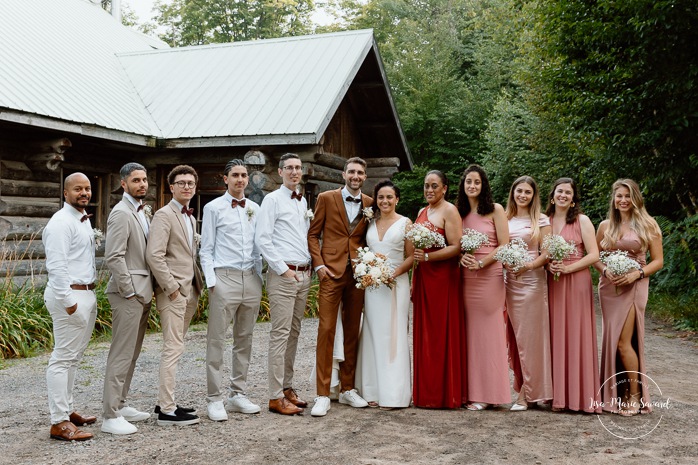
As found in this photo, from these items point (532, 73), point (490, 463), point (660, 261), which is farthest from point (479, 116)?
point (490, 463)

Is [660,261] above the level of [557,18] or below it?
below

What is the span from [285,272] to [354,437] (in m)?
1.51

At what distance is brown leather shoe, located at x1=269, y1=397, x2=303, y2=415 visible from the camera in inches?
222

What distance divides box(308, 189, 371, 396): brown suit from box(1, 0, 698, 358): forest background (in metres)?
6.14

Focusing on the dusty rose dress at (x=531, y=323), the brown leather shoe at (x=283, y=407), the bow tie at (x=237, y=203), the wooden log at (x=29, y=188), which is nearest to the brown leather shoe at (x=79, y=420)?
the brown leather shoe at (x=283, y=407)

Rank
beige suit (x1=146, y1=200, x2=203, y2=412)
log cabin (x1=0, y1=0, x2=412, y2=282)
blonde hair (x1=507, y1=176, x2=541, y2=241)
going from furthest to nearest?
1. log cabin (x1=0, y1=0, x2=412, y2=282)
2. blonde hair (x1=507, y1=176, x2=541, y2=241)
3. beige suit (x1=146, y1=200, x2=203, y2=412)

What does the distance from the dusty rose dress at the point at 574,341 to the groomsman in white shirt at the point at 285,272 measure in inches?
89.6

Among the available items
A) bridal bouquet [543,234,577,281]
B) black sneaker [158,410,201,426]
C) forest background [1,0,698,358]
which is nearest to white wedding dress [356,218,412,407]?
bridal bouquet [543,234,577,281]

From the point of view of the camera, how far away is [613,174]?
523 inches

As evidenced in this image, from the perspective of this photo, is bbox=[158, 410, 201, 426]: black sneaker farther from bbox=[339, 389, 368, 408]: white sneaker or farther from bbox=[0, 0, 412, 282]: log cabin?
bbox=[0, 0, 412, 282]: log cabin

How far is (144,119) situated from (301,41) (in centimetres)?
436

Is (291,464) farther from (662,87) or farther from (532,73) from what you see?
(532,73)

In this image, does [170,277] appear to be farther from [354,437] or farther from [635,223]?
[635,223]

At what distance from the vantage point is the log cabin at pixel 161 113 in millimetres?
9953
